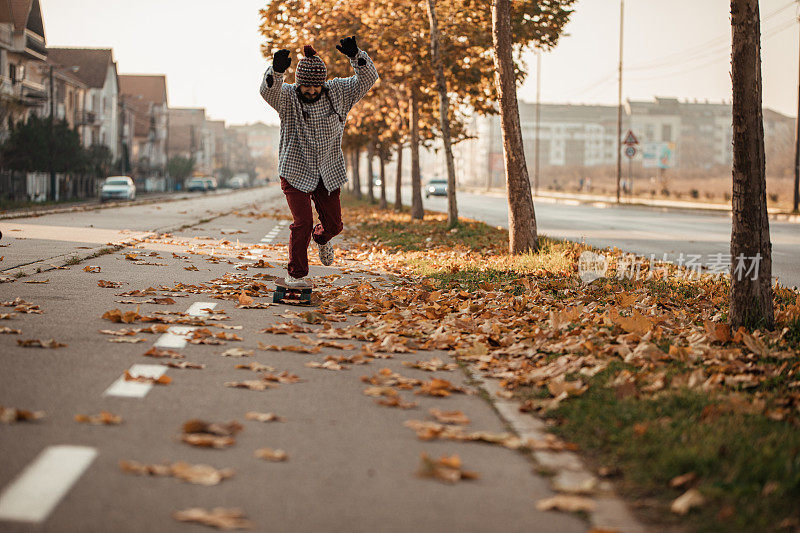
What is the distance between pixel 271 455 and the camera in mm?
4180

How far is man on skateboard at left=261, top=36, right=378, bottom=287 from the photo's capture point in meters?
8.70

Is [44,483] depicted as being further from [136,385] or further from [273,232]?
[273,232]

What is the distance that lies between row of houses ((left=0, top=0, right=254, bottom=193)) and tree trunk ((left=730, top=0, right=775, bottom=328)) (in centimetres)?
3934

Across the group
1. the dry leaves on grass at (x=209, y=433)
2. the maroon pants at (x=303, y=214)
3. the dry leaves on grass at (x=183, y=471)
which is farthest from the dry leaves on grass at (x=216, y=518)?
the maroon pants at (x=303, y=214)

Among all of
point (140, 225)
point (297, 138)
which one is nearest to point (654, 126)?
point (140, 225)

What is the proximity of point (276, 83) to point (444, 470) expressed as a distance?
5320 mm

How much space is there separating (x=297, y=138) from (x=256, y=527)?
5853mm

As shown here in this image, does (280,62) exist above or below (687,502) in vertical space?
above

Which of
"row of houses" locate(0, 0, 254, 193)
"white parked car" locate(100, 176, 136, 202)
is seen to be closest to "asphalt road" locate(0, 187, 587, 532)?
"row of houses" locate(0, 0, 254, 193)

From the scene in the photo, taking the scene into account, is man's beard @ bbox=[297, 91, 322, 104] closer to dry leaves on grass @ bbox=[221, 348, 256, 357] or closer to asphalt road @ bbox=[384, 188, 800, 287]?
dry leaves on grass @ bbox=[221, 348, 256, 357]

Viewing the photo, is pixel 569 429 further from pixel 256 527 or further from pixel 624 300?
pixel 624 300

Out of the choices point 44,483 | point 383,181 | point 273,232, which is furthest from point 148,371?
point 383,181

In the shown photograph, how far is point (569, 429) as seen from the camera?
4.80m

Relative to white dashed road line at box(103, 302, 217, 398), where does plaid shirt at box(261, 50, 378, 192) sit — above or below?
above
